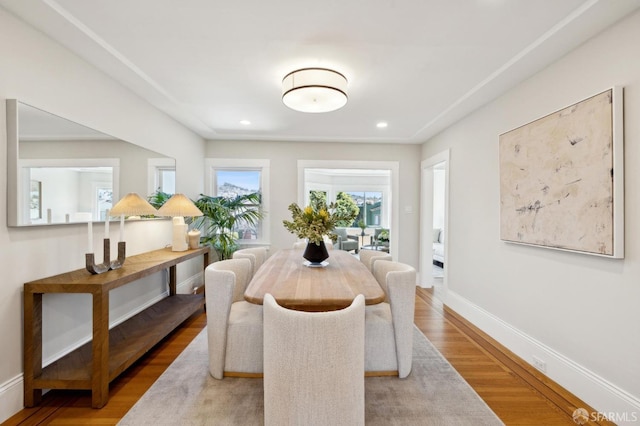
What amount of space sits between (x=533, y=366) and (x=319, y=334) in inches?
81.9

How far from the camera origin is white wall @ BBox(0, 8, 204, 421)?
5.76 ft

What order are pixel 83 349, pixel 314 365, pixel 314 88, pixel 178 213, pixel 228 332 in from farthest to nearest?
pixel 178 213
pixel 314 88
pixel 83 349
pixel 228 332
pixel 314 365

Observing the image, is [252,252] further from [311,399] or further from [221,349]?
[311,399]

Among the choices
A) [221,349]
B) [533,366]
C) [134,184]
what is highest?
[134,184]

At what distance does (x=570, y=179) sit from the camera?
210 cm

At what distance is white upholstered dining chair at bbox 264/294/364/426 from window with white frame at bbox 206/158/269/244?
3.68 metres

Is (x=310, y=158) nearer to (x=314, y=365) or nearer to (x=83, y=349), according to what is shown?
(x=83, y=349)

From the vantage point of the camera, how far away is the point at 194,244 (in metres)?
3.68

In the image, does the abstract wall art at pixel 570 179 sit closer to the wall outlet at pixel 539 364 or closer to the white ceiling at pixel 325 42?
the white ceiling at pixel 325 42

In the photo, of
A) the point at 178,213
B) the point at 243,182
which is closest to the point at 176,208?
the point at 178,213

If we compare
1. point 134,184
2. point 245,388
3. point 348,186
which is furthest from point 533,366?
point 348,186

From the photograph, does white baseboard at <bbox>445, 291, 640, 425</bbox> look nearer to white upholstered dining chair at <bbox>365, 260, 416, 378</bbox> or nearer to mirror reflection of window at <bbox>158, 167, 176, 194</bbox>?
white upholstered dining chair at <bbox>365, 260, 416, 378</bbox>

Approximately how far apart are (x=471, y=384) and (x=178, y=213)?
3.08 meters

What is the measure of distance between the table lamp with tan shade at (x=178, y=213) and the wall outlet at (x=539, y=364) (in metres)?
3.44
